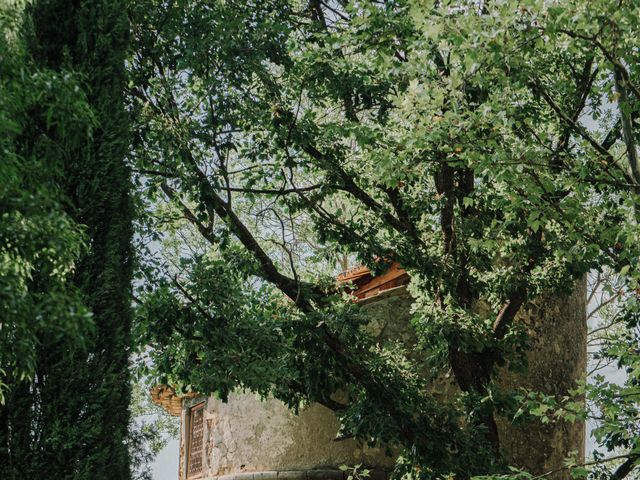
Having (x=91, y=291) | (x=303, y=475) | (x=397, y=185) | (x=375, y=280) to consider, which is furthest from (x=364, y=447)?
(x=91, y=291)

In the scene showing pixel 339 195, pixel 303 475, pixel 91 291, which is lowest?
pixel 303 475

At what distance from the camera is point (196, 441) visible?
49.8ft

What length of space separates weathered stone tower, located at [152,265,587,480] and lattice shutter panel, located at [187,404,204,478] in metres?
1.00

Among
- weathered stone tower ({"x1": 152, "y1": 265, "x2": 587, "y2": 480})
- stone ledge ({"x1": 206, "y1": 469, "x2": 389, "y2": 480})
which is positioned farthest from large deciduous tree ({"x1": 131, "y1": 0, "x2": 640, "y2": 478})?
stone ledge ({"x1": 206, "y1": 469, "x2": 389, "y2": 480})

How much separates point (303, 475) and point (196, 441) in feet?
11.2

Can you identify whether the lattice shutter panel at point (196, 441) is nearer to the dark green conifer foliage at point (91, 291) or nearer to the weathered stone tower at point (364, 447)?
the weathered stone tower at point (364, 447)

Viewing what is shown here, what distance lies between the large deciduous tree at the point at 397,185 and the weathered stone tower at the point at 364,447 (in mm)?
1294

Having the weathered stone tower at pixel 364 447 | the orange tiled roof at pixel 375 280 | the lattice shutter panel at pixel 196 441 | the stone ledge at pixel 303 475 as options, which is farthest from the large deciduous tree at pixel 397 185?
the lattice shutter panel at pixel 196 441

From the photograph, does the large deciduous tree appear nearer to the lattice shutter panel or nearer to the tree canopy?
the tree canopy

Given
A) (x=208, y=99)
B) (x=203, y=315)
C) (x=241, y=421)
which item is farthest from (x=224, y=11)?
(x=241, y=421)

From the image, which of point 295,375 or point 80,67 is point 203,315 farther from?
point 80,67

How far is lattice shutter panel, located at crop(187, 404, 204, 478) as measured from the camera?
49.1ft

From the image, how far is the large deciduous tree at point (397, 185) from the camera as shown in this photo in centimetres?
798

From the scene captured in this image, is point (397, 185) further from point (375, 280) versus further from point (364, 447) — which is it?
point (364, 447)
